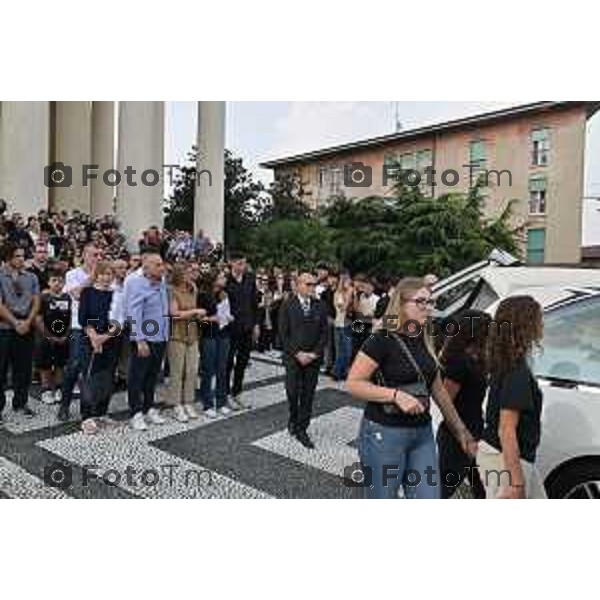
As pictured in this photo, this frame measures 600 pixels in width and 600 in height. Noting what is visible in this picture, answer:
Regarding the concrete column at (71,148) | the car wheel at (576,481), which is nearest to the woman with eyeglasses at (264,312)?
the concrete column at (71,148)

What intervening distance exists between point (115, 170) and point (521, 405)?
4.60 m

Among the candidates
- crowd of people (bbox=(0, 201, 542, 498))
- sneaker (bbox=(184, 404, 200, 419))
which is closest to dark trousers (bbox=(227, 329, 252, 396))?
crowd of people (bbox=(0, 201, 542, 498))

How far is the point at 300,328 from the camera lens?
202 inches

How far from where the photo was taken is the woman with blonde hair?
5.52 metres

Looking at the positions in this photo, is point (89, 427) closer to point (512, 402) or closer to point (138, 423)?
point (138, 423)

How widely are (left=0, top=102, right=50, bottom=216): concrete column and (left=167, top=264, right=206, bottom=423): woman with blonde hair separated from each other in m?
1.57

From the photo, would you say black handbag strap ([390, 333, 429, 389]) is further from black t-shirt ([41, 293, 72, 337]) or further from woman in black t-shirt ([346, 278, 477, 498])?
black t-shirt ([41, 293, 72, 337])

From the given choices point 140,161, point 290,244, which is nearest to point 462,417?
point 290,244

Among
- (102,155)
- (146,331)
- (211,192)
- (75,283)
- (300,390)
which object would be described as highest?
(102,155)

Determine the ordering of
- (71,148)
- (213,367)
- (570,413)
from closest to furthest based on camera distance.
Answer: (570,413) → (213,367) → (71,148)

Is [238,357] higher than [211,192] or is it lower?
lower

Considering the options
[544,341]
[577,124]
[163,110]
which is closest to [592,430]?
[544,341]

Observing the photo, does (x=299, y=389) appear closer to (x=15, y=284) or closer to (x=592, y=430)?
(x=15, y=284)

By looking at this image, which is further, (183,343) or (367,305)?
(367,305)
